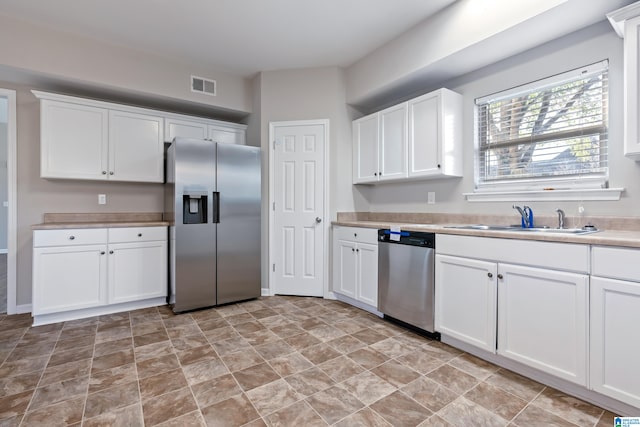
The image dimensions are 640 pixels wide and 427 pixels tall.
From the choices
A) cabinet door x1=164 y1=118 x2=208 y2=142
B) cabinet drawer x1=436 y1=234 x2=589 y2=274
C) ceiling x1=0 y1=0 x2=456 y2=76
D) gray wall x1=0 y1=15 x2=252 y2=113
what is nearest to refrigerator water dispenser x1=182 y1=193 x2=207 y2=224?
cabinet door x1=164 y1=118 x2=208 y2=142

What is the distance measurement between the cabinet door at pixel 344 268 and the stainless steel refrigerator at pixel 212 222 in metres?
0.89

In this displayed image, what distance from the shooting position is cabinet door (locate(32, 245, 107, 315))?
8.93 feet

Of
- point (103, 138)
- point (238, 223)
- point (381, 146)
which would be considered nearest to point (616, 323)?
point (381, 146)

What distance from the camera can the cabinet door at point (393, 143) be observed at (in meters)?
3.03

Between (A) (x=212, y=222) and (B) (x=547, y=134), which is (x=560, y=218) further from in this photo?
(A) (x=212, y=222)

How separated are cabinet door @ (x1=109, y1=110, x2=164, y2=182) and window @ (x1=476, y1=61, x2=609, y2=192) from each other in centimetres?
333

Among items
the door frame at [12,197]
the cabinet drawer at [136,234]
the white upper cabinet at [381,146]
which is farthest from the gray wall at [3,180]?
the white upper cabinet at [381,146]

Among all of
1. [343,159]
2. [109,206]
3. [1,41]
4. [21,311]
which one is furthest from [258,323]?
[1,41]

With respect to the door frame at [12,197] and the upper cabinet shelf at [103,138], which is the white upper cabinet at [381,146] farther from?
the door frame at [12,197]

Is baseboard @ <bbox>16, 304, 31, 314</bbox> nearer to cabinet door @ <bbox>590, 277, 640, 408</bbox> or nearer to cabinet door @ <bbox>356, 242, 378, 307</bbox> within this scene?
cabinet door @ <bbox>356, 242, 378, 307</bbox>

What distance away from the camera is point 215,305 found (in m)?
3.22

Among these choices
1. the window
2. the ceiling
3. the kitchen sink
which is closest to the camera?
the kitchen sink

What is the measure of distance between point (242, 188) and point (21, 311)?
2516 mm

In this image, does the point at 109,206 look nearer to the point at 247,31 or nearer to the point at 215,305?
the point at 215,305
